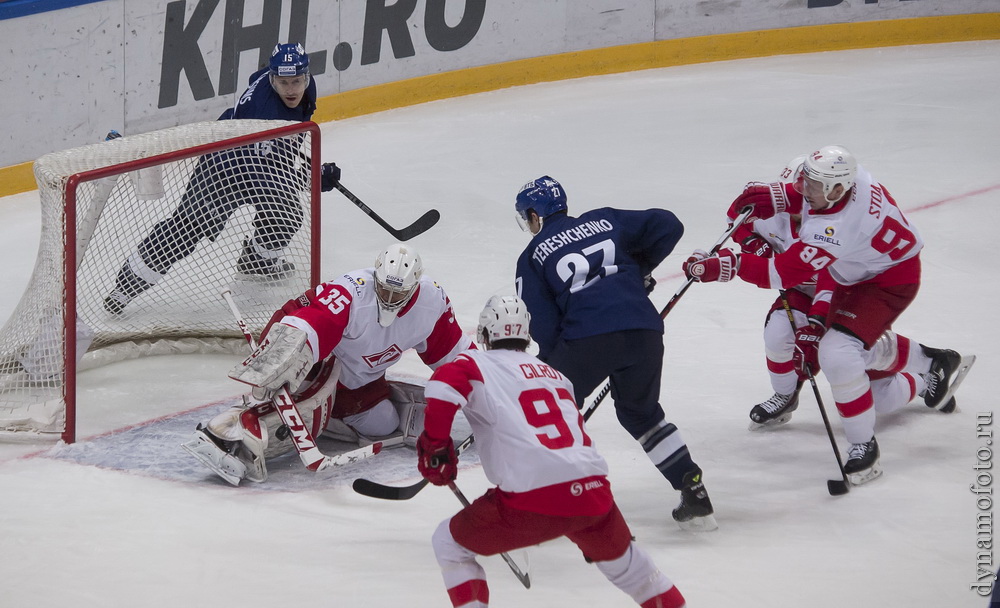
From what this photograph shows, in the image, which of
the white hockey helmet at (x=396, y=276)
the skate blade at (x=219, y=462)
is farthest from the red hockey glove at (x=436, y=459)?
the skate blade at (x=219, y=462)

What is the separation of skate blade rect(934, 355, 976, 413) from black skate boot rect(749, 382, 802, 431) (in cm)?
48

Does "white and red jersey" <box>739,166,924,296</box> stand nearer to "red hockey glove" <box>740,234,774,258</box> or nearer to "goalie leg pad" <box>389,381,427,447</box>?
"red hockey glove" <box>740,234,774,258</box>

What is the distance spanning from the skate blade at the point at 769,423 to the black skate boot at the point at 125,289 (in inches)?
87.8

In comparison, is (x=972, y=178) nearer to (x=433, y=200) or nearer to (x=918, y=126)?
(x=918, y=126)

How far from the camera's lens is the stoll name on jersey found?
3.41 metres

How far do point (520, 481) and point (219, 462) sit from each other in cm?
135

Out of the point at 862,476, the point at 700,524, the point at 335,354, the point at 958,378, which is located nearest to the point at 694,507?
the point at 700,524

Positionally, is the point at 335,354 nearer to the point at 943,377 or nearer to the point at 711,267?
the point at 711,267

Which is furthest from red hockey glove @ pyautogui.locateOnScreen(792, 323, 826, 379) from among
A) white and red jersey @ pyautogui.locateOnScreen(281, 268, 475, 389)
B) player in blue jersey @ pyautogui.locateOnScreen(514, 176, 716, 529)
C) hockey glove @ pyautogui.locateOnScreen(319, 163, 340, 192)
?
hockey glove @ pyautogui.locateOnScreen(319, 163, 340, 192)

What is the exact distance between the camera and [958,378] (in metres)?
4.14

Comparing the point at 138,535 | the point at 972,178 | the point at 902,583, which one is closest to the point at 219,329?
the point at 138,535

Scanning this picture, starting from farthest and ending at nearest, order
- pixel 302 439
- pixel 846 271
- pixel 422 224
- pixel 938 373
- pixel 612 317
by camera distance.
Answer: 1. pixel 422 224
2. pixel 938 373
3. pixel 846 271
4. pixel 302 439
5. pixel 612 317

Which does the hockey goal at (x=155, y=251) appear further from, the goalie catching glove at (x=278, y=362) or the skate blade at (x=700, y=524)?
the skate blade at (x=700, y=524)

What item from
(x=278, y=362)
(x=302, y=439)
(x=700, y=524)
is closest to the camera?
(x=700, y=524)
